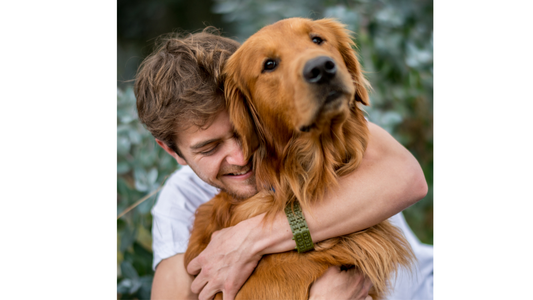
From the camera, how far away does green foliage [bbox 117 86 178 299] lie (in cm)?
239

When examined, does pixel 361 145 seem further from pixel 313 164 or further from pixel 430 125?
pixel 430 125

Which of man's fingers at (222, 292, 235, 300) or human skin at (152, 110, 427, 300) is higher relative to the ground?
human skin at (152, 110, 427, 300)

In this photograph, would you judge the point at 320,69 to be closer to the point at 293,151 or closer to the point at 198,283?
the point at 293,151

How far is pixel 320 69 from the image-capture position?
3.62 ft

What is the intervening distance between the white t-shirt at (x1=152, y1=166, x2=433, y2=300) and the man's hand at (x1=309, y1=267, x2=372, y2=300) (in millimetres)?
357

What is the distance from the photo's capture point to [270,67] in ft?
4.22

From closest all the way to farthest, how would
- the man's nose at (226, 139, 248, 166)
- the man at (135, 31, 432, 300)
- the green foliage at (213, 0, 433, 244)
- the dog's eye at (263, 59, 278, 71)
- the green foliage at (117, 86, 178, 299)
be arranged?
the dog's eye at (263, 59, 278, 71) < the man at (135, 31, 432, 300) < the man's nose at (226, 139, 248, 166) < the green foliage at (213, 0, 433, 244) < the green foliage at (117, 86, 178, 299)

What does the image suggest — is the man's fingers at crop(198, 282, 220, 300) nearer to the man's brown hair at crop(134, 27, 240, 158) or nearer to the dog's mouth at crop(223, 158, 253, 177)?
the dog's mouth at crop(223, 158, 253, 177)

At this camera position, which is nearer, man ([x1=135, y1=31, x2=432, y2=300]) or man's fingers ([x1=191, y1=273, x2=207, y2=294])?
man ([x1=135, y1=31, x2=432, y2=300])

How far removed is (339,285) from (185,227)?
0.81 m

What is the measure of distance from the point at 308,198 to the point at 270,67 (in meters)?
0.52

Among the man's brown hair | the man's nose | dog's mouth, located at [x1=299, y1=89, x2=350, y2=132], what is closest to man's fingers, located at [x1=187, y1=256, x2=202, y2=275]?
the man's nose

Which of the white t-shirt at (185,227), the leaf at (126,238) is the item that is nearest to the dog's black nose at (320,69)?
the white t-shirt at (185,227)

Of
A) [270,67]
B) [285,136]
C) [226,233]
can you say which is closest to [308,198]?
[285,136]
